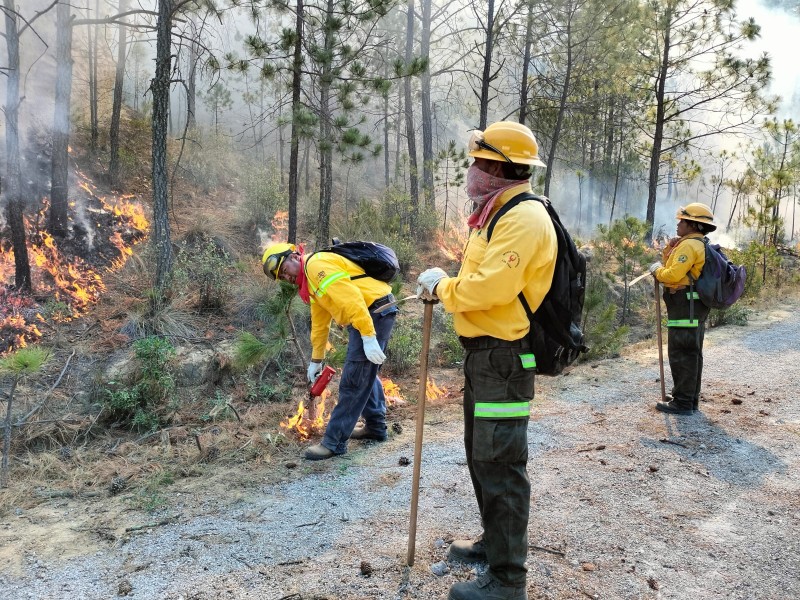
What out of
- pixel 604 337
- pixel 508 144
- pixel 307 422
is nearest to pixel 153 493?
pixel 307 422

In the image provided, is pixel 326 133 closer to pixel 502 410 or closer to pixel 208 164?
pixel 208 164

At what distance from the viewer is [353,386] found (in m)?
4.40

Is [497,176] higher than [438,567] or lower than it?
higher

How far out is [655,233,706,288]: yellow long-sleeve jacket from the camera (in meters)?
5.18

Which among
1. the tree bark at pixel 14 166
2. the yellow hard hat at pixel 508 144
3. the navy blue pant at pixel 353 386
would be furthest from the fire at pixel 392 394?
the tree bark at pixel 14 166

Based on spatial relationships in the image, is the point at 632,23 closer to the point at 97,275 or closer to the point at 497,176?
the point at 97,275

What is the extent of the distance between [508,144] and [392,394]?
425cm

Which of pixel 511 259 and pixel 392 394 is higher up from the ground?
pixel 511 259

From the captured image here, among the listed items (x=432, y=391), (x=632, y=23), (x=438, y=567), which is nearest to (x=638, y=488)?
(x=438, y=567)

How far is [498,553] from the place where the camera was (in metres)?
2.50

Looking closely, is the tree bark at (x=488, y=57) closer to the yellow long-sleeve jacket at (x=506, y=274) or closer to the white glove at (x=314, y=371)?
the white glove at (x=314, y=371)

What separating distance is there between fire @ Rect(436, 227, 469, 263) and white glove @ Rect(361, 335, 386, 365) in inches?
360

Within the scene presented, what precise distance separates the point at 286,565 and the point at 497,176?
2226mm

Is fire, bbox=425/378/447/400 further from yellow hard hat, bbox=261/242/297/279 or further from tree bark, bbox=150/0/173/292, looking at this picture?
tree bark, bbox=150/0/173/292
